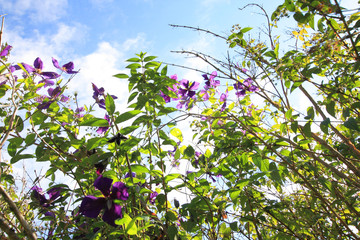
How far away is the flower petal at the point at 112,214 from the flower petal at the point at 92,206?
0.03 meters

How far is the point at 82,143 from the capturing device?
110 centimetres

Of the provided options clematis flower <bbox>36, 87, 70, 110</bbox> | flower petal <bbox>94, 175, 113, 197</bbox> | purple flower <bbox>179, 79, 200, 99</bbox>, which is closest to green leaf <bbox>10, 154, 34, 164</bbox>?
clematis flower <bbox>36, 87, 70, 110</bbox>

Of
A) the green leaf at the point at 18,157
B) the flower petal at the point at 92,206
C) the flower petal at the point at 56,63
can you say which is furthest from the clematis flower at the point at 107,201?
the flower petal at the point at 56,63

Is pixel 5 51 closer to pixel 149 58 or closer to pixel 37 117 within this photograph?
pixel 37 117

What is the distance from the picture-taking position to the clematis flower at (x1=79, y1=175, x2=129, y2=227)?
903mm

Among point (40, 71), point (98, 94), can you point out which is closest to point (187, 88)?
point (98, 94)

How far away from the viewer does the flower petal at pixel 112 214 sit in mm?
898

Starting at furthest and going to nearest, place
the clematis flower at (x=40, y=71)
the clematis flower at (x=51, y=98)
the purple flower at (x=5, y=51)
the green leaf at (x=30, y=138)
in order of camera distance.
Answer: the clematis flower at (x=40, y=71) → the purple flower at (x=5, y=51) → the clematis flower at (x=51, y=98) → the green leaf at (x=30, y=138)

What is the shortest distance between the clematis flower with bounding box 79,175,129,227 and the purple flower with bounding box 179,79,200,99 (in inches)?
35.8

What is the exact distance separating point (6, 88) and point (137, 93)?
25.0 inches

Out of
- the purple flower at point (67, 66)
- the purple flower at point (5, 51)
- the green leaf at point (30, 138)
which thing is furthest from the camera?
the purple flower at point (67, 66)

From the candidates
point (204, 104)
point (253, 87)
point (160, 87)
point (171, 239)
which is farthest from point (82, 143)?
point (253, 87)

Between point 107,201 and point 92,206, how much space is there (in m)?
0.05

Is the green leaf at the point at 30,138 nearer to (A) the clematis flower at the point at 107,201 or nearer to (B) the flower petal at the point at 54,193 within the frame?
(B) the flower petal at the point at 54,193
